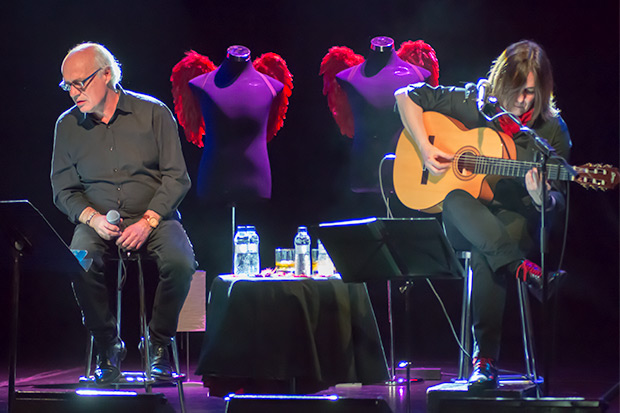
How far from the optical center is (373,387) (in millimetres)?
4320

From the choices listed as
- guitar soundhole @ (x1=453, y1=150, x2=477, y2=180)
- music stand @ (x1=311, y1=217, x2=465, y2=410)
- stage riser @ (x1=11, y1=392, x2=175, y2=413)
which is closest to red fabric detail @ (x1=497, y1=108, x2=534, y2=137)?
guitar soundhole @ (x1=453, y1=150, x2=477, y2=180)

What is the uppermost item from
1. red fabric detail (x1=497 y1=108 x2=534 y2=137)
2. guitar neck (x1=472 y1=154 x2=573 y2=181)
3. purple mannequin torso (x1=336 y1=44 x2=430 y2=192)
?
purple mannequin torso (x1=336 y1=44 x2=430 y2=192)

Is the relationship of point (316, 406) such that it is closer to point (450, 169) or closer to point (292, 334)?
point (292, 334)

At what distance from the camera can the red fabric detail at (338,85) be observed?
16.1ft

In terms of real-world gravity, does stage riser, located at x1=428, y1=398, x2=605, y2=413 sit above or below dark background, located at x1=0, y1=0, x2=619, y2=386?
below

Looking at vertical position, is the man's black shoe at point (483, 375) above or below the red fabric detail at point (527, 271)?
below

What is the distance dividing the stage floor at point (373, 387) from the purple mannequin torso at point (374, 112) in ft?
3.82

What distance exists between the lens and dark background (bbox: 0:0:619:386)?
524cm

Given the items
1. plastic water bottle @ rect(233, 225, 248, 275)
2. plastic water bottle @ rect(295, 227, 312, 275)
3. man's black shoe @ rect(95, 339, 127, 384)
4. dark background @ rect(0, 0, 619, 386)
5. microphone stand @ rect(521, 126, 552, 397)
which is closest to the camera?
microphone stand @ rect(521, 126, 552, 397)

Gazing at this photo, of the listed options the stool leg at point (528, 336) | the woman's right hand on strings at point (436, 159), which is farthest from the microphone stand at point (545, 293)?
the woman's right hand on strings at point (436, 159)

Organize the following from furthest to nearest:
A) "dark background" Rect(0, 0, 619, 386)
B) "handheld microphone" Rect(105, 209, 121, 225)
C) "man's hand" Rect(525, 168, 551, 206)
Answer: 1. "dark background" Rect(0, 0, 619, 386)
2. "handheld microphone" Rect(105, 209, 121, 225)
3. "man's hand" Rect(525, 168, 551, 206)

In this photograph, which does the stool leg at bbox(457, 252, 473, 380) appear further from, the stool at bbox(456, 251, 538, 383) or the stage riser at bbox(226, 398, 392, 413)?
the stage riser at bbox(226, 398, 392, 413)

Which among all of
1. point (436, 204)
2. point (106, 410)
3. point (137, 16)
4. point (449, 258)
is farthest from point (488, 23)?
point (106, 410)

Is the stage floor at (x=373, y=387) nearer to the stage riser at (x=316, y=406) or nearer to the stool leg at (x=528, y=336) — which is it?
the stool leg at (x=528, y=336)
